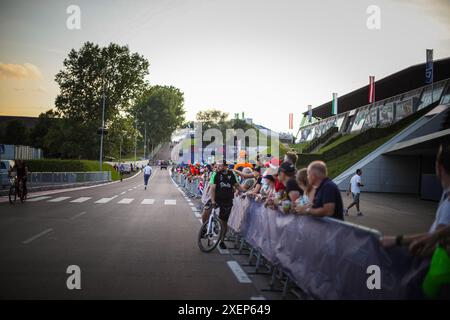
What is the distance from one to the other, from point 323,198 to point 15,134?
110777 mm

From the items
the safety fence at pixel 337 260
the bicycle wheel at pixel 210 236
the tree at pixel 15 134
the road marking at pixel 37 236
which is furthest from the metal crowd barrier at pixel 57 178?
the tree at pixel 15 134

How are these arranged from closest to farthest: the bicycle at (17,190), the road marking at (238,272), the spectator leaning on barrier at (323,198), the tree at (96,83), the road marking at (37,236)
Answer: the spectator leaning on barrier at (323,198)
the road marking at (238,272)
the road marking at (37,236)
the bicycle at (17,190)
the tree at (96,83)

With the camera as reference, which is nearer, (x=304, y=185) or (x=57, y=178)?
(x=304, y=185)

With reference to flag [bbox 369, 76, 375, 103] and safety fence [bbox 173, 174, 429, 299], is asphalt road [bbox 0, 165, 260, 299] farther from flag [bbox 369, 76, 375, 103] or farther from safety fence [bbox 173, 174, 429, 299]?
flag [bbox 369, 76, 375, 103]

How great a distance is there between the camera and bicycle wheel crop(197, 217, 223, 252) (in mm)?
8961

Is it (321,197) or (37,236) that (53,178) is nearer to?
(37,236)

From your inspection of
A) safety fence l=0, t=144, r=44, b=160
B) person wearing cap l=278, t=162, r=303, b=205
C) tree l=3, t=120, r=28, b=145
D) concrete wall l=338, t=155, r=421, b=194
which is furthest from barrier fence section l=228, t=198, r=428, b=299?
tree l=3, t=120, r=28, b=145

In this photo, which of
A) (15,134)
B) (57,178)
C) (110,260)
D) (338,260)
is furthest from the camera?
(15,134)

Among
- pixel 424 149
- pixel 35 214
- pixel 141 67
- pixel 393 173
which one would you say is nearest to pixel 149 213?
pixel 35 214

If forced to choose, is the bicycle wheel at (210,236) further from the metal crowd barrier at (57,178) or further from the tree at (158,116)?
the tree at (158,116)

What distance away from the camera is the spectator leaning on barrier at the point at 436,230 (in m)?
3.31

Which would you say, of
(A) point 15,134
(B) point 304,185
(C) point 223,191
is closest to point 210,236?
(C) point 223,191

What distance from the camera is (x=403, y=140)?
1385 inches

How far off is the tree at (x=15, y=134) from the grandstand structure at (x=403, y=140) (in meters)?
81.1
